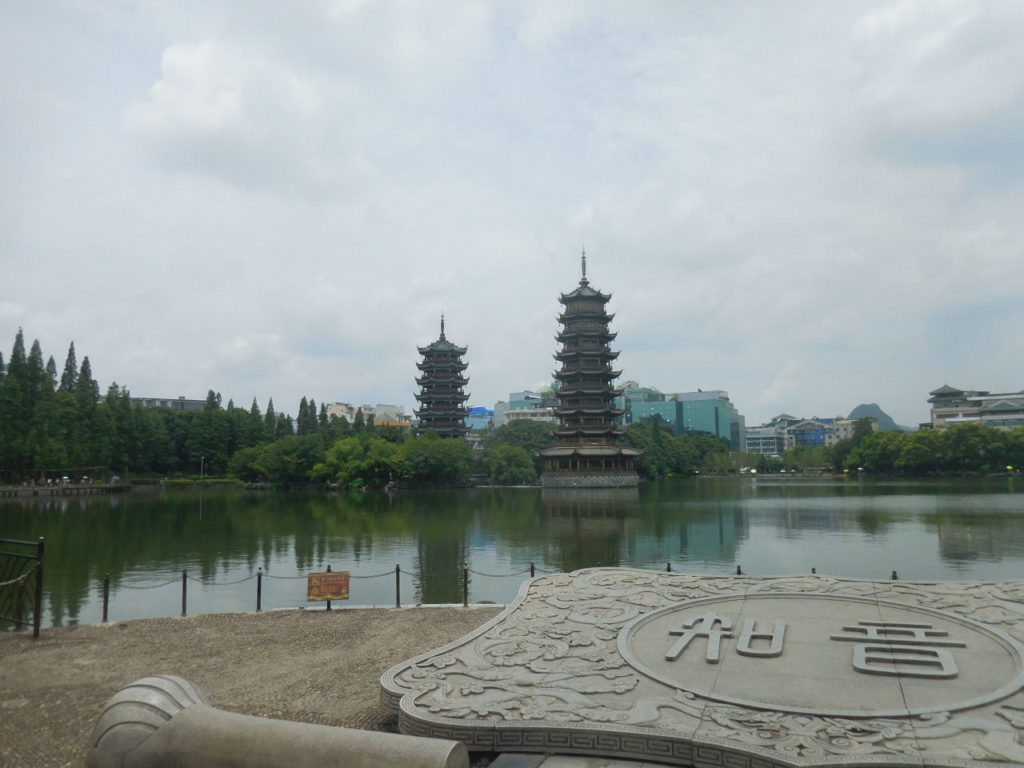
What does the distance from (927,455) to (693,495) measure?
104ft

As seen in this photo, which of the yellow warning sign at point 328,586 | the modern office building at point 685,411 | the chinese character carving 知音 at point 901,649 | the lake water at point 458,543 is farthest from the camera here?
the modern office building at point 685,411

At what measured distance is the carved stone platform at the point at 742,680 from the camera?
544cm

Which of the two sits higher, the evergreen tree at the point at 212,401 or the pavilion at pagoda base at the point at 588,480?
the evergreen tree at the point at 212,401

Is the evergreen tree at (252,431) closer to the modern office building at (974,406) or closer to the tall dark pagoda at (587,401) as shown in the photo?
the tall dark pagoda at (587,401)

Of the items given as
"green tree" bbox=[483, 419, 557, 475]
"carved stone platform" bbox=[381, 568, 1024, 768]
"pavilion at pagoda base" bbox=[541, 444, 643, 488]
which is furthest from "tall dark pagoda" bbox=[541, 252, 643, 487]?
"carved stone platform" bbox=[381, 568, 1024, 768]

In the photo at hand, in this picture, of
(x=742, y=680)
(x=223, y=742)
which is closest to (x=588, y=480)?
(x=742, y=680)

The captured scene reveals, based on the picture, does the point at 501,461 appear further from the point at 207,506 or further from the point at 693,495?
the point at 207,506

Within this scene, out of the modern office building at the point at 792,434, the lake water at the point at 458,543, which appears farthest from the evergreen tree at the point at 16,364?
the modern office building at the point at 792,434

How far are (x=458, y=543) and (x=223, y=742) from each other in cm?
2036

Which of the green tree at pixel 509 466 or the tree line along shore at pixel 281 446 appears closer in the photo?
the tree line along shore at pixel 281 446

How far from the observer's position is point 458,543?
80.8 ft

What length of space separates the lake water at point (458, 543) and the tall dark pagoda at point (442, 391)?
95.6 feet

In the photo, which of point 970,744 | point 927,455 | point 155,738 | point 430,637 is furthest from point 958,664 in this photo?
point 927,455

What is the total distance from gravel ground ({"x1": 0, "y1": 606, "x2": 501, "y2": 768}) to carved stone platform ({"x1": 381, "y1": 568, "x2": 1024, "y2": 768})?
1.32 metres
